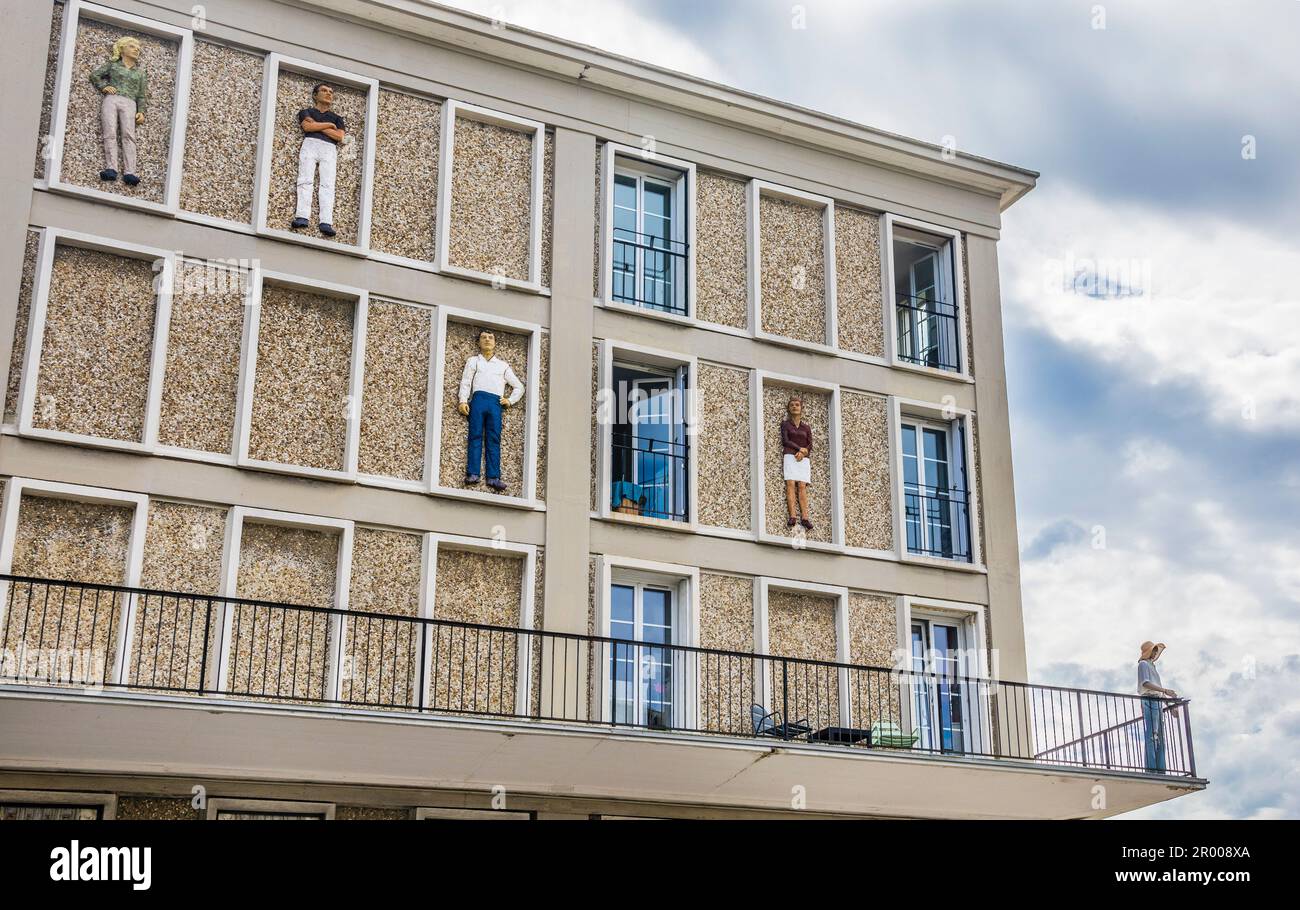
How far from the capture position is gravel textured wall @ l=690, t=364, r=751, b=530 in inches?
799

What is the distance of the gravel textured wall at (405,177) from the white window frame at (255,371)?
907 mm

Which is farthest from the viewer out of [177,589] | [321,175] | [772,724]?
[772,724]

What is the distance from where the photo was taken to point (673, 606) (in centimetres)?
1989

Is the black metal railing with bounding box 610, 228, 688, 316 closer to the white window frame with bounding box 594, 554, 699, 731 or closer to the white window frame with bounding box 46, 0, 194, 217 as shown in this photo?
the white window frame with bounding box 594, 554, 699, 731

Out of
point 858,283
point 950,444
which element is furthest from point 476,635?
point 950,444

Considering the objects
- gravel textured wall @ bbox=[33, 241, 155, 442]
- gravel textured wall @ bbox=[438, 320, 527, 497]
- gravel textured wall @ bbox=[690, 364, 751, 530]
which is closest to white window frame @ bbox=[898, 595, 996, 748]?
gravel textured wall @ bbox=[690, 364, 751, 530]

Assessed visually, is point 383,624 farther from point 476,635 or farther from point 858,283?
point 858,283

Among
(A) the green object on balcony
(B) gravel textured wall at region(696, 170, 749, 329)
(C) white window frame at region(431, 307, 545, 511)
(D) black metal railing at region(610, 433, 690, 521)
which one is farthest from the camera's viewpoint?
(B) gravel textured wall at region(696, 170, 749, 329)

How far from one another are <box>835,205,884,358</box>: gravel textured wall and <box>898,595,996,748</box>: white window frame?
3.59 meters

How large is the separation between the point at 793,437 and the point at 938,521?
266cm
